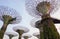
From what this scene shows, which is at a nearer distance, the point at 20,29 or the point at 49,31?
the point at 49,31

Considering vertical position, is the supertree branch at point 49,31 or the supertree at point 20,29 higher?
the supertree at point 20,29

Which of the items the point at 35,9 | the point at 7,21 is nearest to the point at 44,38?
the point at 35,9

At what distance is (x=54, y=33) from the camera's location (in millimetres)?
1192

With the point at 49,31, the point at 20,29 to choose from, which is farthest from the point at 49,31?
the point at 20,29

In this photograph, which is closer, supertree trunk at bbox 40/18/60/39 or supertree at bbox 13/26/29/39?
supertree trunk at bbox 40/18/60/39

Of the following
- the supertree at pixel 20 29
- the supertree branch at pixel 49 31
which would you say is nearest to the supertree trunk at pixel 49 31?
the supertree branch at pixel 49 31

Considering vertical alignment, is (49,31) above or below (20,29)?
below

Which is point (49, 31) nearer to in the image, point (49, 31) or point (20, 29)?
point (49, 31)

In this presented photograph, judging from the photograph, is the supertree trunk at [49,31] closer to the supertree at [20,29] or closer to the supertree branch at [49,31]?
the supertree branch at [49,31]

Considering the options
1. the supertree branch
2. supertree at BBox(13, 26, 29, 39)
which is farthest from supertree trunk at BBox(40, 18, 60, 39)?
supertree at BBox(13, 26, 29, 39)

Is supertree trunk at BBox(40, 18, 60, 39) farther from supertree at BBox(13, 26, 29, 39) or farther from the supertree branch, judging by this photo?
supertree at BBox(13, 26, 29, 39)

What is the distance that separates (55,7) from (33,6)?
0.30 m

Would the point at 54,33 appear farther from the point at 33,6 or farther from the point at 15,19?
the point at 15,19

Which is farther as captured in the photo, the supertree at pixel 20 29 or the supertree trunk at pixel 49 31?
the supertree at pixel 20 29
